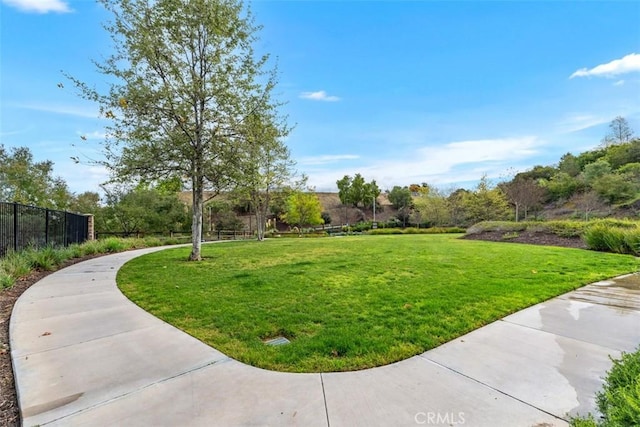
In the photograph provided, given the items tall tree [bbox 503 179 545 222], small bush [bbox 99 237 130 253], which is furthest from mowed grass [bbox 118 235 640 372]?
tall tree [bbox 503 179 545 222]

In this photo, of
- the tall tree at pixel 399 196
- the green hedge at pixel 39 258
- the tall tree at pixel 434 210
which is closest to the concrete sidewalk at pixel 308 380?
the green hedge at pixel 39 258

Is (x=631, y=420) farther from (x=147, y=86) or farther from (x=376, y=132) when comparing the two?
(x=376, y=132)

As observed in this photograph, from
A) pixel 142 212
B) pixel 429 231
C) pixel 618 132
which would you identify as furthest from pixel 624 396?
pixel 618 132

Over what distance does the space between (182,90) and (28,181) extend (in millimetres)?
15684

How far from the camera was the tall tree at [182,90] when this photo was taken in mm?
8336

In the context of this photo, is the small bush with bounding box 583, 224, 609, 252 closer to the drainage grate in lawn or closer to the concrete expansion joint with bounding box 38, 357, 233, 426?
the drainage grate in lawn

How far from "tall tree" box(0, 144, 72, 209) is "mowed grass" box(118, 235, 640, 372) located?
50.0 ft

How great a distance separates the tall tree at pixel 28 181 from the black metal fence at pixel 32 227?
8.87 meters

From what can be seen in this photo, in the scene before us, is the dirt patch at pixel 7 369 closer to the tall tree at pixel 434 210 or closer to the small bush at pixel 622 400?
the small bush at pixel 622 400

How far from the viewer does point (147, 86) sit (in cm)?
834

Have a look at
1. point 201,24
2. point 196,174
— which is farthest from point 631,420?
point 201,24

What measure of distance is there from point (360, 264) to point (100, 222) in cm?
2125

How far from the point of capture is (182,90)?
8.73 metres

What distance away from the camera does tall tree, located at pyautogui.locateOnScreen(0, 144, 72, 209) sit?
16781 millimetres
